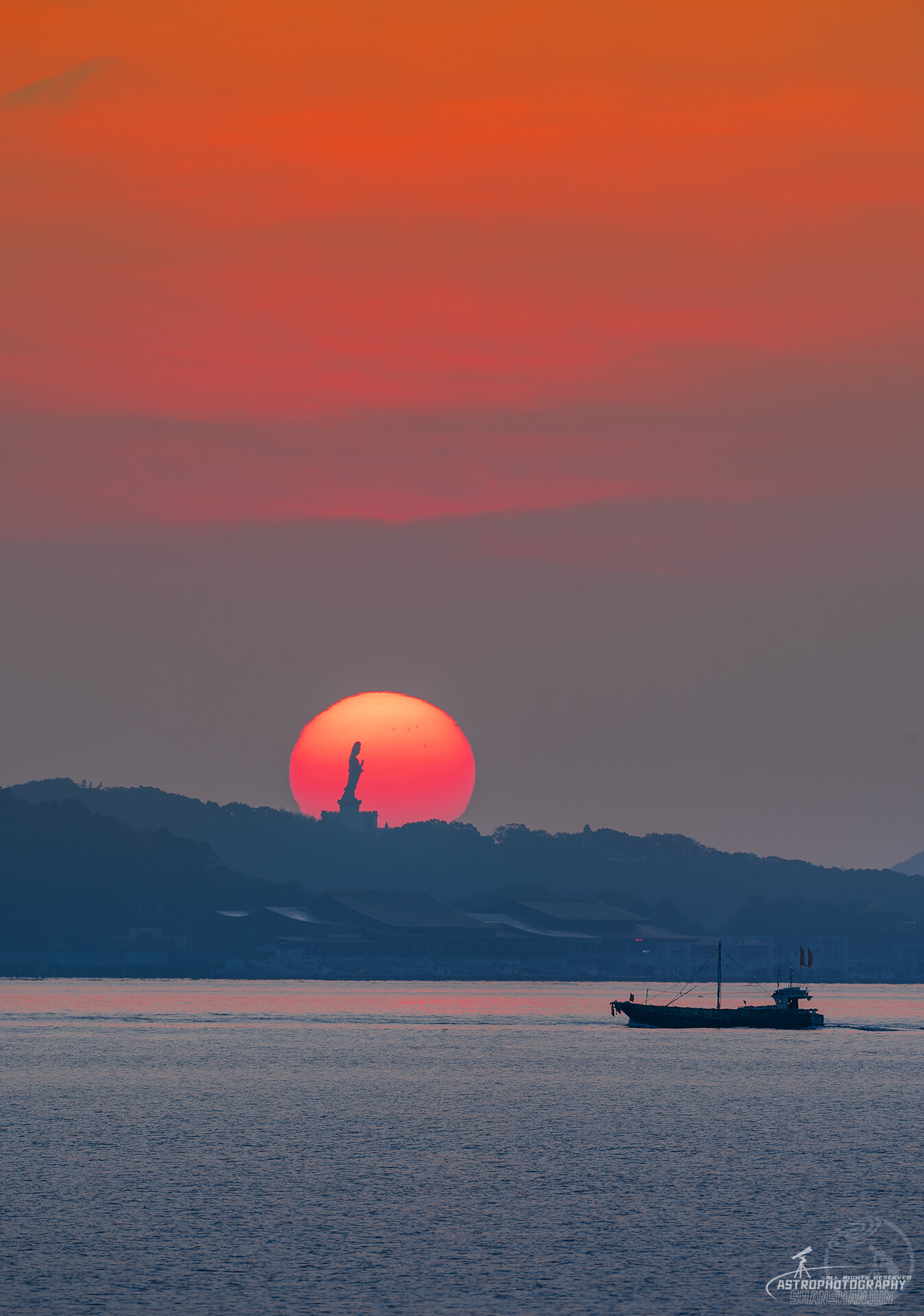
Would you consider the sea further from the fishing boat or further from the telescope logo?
the fishing boat

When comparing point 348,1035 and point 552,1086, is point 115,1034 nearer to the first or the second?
point 348,1035

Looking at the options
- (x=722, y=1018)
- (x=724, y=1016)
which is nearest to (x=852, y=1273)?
(x=722, y=1018)

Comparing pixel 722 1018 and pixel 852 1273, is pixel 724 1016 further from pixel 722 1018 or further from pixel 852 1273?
pixel 852 1273

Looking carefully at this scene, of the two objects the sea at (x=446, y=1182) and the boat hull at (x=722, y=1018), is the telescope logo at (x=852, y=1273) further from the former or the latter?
the boat hull at (x=722, y=1018)

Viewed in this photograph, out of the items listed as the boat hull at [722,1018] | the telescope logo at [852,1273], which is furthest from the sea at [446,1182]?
the boat hull at [722,1018]

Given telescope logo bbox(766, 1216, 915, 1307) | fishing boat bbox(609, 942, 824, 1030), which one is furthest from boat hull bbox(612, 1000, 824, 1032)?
telescope logo bbox(766, 1216, 915, 1307)

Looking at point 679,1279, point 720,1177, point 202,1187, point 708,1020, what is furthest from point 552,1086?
point 708,1020
